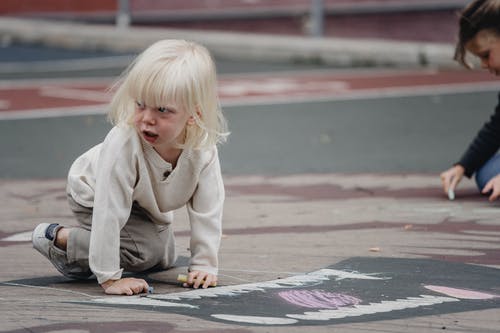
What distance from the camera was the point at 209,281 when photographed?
13.4 ft

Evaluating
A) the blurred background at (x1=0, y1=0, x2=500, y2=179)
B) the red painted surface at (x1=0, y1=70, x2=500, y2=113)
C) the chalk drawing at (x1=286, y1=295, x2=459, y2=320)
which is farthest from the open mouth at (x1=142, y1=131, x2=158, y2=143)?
the red painted surface at (x1=0, y1=70, x2=500, y2=113)

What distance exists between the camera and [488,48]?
517cm

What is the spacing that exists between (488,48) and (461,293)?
1.62 metres

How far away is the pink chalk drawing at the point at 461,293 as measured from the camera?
151 inches

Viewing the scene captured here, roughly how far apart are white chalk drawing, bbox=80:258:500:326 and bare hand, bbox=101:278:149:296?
0.06 metres

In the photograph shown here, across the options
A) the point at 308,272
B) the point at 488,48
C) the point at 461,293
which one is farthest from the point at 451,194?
the point at 461,293

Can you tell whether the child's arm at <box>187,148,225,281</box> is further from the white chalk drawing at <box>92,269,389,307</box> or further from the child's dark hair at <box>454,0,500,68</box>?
the child's dark hair at <box>454,0,500,68</box>

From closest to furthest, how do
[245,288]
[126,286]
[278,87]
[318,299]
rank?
[318,299] → [126,286] → [245,288] → [278,87]

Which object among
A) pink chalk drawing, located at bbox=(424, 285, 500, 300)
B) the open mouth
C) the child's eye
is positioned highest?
the child's eye

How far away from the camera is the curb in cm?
1559

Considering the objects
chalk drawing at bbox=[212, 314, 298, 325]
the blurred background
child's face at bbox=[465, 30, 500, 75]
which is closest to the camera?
chalk drawing at bbox=[212, 314, 298, 325]

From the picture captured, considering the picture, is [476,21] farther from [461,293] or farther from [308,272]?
[461,293]

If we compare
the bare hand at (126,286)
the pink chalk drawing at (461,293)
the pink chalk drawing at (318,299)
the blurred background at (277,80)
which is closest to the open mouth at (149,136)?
the bare hand at (126,286)

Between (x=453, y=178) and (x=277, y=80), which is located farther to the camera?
(x=277, y=80)
